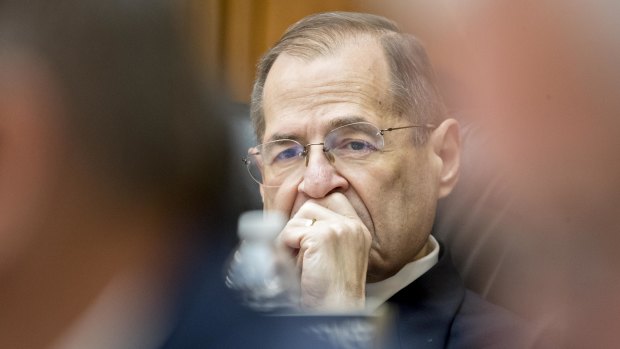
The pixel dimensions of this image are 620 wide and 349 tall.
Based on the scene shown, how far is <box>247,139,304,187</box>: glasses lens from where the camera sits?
0.92 m

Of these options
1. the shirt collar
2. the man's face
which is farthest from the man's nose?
the shirt collar

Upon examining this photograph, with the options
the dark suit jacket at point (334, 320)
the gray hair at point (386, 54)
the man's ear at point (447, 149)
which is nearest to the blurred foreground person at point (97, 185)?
the dark suit jacket at point (334, 320)

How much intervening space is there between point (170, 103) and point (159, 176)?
9 centimetres

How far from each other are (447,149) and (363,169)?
12cm

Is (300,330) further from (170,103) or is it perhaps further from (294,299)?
(170,103)

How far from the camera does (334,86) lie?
3.01 feet

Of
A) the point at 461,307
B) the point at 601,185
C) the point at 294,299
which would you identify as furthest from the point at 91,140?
the point at 601,185

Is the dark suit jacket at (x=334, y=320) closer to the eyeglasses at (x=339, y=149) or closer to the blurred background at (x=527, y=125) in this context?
the blurred background at (x=527, y=125)

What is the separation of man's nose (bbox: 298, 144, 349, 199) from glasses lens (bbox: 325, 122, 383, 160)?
0.04ft

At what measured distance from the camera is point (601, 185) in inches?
35.4

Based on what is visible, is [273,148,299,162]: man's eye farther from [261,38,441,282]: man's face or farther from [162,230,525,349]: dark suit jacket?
[162,230,525,349]: dark suit jacket

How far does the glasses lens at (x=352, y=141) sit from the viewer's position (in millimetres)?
906

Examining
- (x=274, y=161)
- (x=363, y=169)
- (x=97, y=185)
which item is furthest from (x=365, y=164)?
(x=97, y=185)

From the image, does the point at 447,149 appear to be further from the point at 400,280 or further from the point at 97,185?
the point at 97,185
